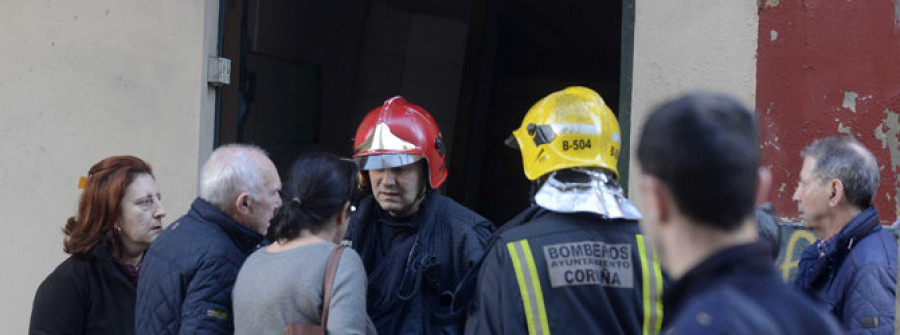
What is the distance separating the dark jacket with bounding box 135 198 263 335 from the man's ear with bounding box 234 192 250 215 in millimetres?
54

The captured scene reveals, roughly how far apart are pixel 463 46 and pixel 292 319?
6.13 m

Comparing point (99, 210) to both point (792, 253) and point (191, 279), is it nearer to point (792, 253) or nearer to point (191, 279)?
point (191, 279)

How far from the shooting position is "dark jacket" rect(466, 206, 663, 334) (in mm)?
2309

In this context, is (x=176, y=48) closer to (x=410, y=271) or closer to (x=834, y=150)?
(x=410, y=271)

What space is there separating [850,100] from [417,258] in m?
1.75

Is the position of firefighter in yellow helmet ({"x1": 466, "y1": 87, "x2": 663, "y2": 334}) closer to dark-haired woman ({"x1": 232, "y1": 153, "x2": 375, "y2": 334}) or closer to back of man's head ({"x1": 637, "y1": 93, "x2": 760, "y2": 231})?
dark-haired woman ({"x1": 232, "y1": 153, "x2": 375, "y2": 334})

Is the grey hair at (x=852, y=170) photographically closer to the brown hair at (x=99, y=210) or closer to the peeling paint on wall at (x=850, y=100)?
the peeling paint on wall at (x=850, y=100)

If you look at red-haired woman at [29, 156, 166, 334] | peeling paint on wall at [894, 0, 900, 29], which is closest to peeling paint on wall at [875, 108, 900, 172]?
peeling paint on wall at [894, 0, 900, 29]

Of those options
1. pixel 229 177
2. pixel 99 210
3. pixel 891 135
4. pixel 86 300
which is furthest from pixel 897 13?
pixel 86 300

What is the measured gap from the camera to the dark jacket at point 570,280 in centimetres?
231

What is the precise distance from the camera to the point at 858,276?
279 centimetres

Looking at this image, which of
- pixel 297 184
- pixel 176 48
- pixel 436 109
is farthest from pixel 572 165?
pixel 436 109

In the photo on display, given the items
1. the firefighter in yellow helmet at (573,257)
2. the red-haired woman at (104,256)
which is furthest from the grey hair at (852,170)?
the red-haired woman at (104,256)

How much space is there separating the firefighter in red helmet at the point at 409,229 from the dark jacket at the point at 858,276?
1.08 m
